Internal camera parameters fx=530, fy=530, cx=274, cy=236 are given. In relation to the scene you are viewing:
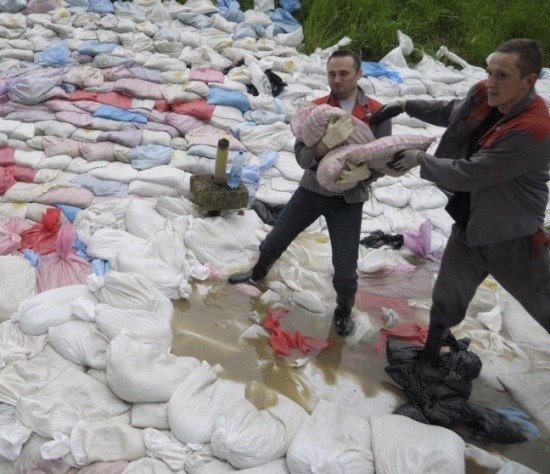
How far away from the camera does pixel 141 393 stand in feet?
7.34

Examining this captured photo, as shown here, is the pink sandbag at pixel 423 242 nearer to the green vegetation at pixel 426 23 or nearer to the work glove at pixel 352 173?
the work glove at pixel 352 173

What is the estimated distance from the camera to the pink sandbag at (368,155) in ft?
7.64

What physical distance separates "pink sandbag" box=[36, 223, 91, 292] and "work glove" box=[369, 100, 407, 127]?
1778mm

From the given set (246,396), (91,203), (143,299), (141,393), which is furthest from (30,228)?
(246,396)

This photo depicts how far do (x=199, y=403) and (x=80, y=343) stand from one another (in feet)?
2.11

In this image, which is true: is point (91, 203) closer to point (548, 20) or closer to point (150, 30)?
point (150, 30)

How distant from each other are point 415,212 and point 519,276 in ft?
6.43

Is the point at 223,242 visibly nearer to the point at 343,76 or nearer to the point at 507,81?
the point at 343,76

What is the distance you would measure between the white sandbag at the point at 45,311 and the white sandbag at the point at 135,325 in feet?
0.56

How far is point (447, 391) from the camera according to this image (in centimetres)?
249

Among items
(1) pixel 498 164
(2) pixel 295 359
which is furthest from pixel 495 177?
(2) pixel 295 359

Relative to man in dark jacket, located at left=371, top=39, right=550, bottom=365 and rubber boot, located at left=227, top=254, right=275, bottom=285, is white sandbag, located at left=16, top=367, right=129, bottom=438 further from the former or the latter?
man in dark jacket, located at left=371, top=39, right=550, bottom=365

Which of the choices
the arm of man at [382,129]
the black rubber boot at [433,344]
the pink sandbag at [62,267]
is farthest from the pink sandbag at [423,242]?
the pink sandbag at [62,267]

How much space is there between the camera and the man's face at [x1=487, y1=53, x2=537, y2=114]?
197 centimetres
